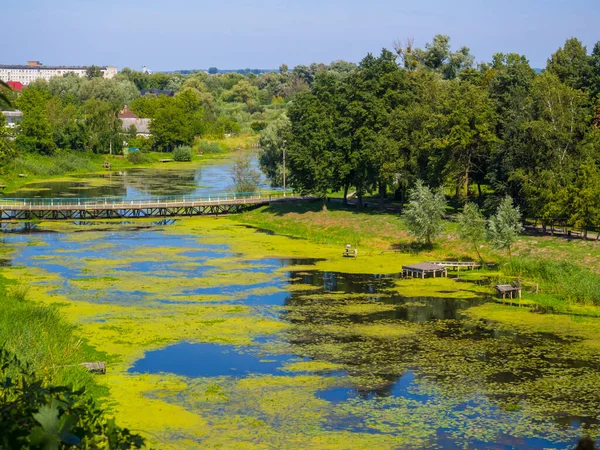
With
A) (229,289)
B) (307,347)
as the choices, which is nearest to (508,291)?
(307,347)

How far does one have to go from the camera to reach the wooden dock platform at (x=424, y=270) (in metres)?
56.5

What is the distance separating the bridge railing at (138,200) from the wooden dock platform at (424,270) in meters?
35.3

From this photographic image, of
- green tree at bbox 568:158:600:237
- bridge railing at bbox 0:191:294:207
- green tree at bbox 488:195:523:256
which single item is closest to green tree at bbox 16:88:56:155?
bridge railing at bbox 0:191:294:207

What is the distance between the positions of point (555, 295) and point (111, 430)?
41.7 meters

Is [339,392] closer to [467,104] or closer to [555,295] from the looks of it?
[555,295]

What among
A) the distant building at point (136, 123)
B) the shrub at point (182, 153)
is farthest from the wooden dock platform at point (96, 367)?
the distant building at point (136, 123)

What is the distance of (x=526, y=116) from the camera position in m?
69.2

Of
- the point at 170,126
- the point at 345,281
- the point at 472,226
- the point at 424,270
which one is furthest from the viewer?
the point at 170,126

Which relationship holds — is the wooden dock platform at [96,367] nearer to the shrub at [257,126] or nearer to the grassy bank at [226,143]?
the grassy bank at [226,143]

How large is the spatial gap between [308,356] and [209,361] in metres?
4.46

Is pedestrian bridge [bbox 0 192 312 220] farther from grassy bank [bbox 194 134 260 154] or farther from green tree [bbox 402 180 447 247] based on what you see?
grassy bank [bbox 194 134 260 154]

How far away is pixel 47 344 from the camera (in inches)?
1318

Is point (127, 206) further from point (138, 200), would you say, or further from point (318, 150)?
point (318, 150)

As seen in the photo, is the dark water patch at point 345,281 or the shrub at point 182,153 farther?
the shrub at point 182,153
